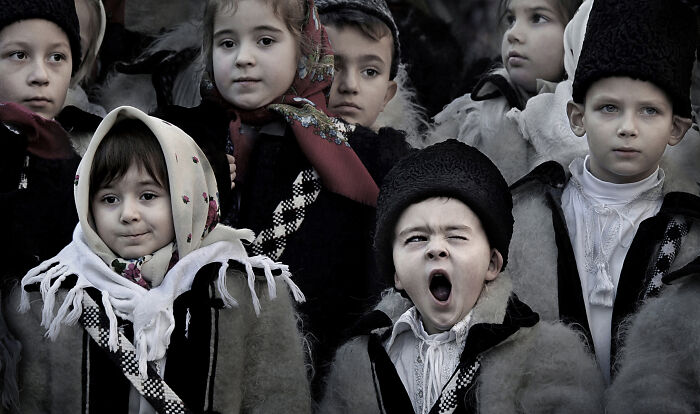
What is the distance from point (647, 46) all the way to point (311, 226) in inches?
50.7

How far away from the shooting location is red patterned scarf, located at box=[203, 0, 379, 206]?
3.94 m

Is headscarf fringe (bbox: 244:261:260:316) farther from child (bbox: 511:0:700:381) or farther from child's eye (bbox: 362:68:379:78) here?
child's eye (bbox: 362:68:379:78)

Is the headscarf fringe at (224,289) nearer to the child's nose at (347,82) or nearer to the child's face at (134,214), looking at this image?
the child's face at (134,214)

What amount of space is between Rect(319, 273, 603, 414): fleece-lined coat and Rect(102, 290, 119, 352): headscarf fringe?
65 cm

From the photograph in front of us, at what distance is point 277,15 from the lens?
396 centimetres

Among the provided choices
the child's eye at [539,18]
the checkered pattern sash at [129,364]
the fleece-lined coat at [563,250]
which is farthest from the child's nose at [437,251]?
the child's eye at [539,18]

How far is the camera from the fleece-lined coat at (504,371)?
10.1 feet

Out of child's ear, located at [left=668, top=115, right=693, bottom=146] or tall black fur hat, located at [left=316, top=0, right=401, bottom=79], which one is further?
tall black fur hat, located at [left=316, top=0, right=401, bottom=79]

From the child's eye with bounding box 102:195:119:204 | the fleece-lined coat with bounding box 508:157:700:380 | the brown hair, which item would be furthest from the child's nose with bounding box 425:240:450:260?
the brown hair

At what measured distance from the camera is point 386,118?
4875mm

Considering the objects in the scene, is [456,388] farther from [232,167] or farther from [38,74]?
[38,74]

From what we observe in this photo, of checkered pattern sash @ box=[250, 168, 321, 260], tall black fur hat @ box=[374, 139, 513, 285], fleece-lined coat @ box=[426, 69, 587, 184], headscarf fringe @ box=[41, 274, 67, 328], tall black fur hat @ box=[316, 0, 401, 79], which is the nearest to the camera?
headscarf fringe @ box=[41, 274, 67, 328]

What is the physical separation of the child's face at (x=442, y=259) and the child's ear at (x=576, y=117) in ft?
2.33

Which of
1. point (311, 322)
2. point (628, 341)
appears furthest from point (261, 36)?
point (628, 341)
